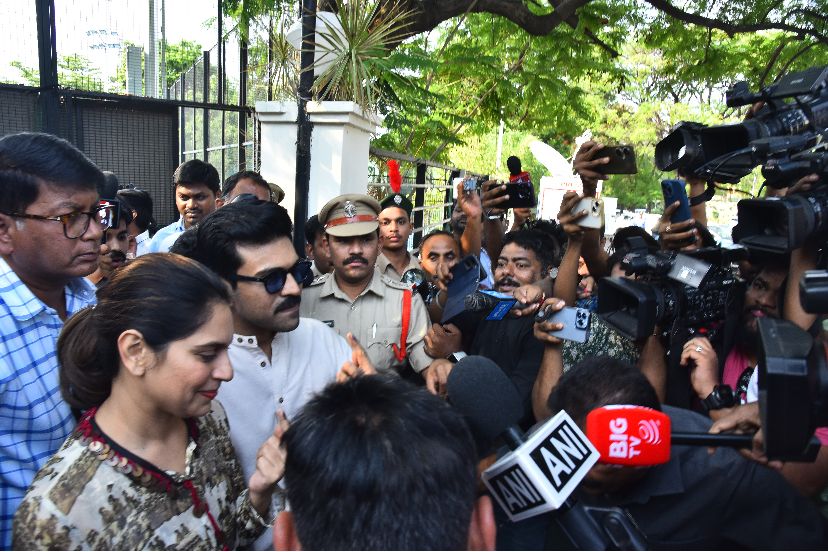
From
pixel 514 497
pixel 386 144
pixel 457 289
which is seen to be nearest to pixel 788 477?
pixel 514 497

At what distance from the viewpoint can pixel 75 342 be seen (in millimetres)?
1552

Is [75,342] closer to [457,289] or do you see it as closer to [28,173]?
[28,173]

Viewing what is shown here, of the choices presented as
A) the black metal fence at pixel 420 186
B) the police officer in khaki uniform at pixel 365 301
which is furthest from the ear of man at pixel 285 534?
the black metal fence at pixel 420 186

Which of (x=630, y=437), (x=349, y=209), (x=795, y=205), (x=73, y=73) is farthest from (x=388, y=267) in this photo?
(x=73, y=73)

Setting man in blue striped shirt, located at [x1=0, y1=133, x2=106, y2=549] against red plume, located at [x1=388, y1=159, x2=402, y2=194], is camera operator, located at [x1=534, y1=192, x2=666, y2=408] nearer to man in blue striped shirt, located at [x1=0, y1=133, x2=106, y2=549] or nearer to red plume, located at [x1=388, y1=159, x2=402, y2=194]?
man in blue striped shirt, located at [x1=0, y1=133, x2=106, y2=549]

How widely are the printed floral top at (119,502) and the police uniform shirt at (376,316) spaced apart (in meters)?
1.45

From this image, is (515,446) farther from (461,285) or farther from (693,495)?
(461,285)

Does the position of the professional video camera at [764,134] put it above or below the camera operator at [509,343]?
above

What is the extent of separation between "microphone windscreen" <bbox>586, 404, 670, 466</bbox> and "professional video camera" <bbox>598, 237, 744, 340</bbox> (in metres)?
0.82

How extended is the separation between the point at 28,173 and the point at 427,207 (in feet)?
25.4

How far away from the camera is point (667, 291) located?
94.0 inches

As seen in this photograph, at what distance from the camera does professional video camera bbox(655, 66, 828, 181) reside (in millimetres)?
1867

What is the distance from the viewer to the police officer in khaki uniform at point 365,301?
10.1ft

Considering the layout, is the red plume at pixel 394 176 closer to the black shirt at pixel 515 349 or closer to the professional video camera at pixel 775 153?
the black shirt at pixel 515 349
